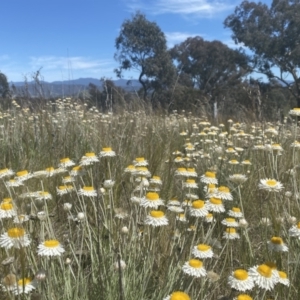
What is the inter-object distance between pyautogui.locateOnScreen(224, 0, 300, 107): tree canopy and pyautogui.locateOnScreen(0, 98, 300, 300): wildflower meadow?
88.6ft

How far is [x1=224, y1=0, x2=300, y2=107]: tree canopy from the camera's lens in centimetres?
2906

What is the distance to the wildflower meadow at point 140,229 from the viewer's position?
53.5 inches

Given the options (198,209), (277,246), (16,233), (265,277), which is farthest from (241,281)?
(16,233)

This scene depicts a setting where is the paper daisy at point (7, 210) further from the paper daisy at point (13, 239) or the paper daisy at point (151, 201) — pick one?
the paper daisy at point (151, 201)

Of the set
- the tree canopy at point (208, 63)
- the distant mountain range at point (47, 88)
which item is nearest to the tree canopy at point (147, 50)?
the tree canopy at point (208, 63)

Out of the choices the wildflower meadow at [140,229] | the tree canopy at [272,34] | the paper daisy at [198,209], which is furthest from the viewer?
the tree canopy at [272,34]

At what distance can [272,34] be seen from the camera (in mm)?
30531

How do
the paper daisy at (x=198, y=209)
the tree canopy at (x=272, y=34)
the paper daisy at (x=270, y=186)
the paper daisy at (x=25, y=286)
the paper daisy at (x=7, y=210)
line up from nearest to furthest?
the paper daisy at (x=25, y=286)
the paper daisy at (x=7, y=210)
the paper daisy at (x=198, y=209)
the paper daisy at (x=270, y=186)
the tree canopy at (x=272, y=34)

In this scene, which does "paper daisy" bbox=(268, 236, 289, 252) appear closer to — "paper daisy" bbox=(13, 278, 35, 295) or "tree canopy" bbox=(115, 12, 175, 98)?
"paper daisy" bbox=(13, 278, 35, 295)

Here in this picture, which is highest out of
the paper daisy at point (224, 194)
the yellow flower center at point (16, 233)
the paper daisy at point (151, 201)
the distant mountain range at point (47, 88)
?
the distant mountain range at point (47, 88)

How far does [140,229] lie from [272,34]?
31514mm

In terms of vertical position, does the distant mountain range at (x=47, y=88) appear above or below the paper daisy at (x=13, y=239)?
above

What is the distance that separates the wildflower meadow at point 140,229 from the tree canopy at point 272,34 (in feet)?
88.6

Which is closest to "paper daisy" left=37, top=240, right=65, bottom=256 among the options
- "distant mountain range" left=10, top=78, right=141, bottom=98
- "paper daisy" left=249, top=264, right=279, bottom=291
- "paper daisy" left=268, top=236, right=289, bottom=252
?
"paper daisy" left=249, top=264, right=279, bottom=291
